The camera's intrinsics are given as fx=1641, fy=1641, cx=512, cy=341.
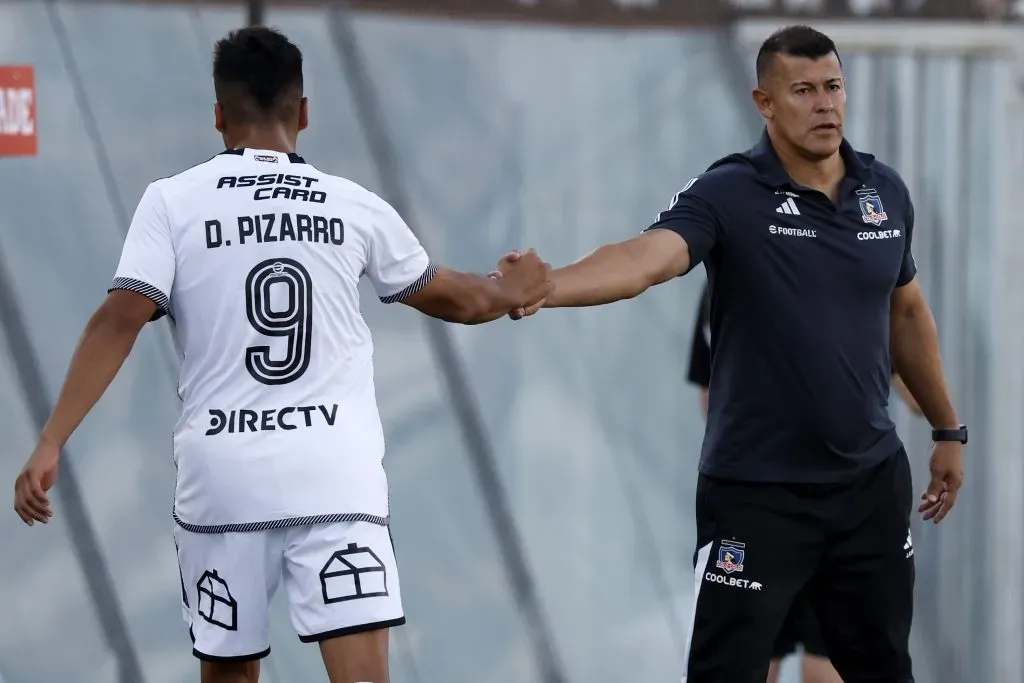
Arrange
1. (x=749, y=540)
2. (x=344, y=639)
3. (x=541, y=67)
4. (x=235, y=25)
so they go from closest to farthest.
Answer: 1. (x=344, y=639)
2. (x=749, y=540)
3. (x=235, y=25)
4. (x=541, y=67)

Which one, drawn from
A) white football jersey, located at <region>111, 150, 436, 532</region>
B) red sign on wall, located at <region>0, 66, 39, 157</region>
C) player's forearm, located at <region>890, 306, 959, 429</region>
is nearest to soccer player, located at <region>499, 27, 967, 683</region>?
player's forearm, located at <region>890, 306, 959, 429</region>

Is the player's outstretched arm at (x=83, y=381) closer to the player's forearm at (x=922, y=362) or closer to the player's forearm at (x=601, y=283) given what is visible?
the player's forearm at (x=601, y=283)

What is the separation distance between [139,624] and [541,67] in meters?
2.25

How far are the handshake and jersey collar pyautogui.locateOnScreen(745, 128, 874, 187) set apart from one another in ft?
1.73

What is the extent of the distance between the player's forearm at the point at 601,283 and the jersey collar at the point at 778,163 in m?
0.40

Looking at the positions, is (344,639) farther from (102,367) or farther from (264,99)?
(264,99)

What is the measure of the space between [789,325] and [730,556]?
19.1 inches

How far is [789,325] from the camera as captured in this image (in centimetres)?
334

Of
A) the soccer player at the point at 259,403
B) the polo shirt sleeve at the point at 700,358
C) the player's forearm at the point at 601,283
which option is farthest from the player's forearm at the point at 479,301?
the polo shirt sleeve at the point at 700,358

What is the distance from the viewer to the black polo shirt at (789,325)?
335 centimetres

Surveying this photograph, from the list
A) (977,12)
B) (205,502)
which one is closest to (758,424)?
(205,502)

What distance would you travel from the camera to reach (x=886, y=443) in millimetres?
3439

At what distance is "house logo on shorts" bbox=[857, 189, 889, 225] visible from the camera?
3.47m

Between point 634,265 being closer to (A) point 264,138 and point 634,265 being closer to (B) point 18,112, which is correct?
(A) point 264,138
